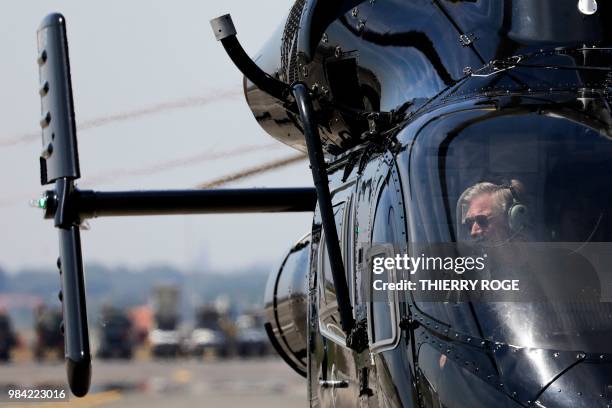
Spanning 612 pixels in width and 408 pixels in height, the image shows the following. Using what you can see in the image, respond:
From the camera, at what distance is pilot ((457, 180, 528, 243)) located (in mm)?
5266

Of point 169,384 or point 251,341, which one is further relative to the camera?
point 251,341

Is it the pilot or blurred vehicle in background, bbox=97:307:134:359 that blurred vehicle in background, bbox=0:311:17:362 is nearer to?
blurred vehicle in background, bbox=97:307:134:359

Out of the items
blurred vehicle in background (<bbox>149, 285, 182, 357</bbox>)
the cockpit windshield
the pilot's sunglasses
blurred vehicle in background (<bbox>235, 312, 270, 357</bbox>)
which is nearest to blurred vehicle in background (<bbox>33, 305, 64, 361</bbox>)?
blurred vehicle in background (<bbox>149, 285, 182, 357</bbox>)

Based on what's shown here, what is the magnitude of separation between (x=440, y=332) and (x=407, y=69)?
1.69 metres

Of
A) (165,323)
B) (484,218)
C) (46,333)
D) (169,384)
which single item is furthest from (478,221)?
(165,323)

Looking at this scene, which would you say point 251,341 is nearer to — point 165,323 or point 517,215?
point 165,323

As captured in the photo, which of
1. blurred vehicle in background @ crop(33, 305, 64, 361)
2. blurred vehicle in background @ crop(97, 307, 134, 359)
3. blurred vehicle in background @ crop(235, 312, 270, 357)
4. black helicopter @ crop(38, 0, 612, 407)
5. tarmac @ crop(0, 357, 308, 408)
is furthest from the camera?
blurred vehicle in background @ crop(235, 312, 270, 357)

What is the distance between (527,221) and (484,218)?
173 mm

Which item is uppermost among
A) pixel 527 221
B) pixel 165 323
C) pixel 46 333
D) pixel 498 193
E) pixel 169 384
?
pixel 165 323

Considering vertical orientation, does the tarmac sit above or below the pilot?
above

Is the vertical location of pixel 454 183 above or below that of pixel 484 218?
above

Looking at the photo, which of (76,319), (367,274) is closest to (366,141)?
(367,274)

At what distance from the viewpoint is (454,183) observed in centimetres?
540

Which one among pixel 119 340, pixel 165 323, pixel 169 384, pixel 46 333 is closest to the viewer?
pixel 169 384
